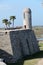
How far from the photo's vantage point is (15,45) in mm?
23922

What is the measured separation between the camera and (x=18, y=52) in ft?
80.1

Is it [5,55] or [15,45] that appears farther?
[15,45]

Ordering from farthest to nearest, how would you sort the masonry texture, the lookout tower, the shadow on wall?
the lookout tower < the masonry texture < the shadow on wall

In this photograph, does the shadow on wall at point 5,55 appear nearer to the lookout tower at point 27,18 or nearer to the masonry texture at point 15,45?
the masonry texture at point 15,45

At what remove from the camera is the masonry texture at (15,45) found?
22.4m

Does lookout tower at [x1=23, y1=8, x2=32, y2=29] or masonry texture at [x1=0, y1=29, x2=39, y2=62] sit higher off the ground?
lookout tower at [x1=23, y1=8, x2=32, y2=29]

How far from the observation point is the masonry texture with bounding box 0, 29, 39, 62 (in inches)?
883

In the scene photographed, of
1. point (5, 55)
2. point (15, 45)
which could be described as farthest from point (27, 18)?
point (5, 55)

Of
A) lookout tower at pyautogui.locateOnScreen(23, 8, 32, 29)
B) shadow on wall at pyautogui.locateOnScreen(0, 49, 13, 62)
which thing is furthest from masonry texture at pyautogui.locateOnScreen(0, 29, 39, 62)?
lookout tower at pyautogui.locateOnScreen(23, 8, 32, 29)

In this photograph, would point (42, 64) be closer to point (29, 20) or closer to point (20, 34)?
point (20, 34)

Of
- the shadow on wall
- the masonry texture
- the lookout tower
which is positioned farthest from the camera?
the lookout tower

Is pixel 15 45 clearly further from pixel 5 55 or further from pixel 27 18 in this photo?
pixel 27 18

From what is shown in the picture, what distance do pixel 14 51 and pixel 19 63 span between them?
5.33 feet

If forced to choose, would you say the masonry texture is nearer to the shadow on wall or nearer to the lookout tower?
the shadow on wall
